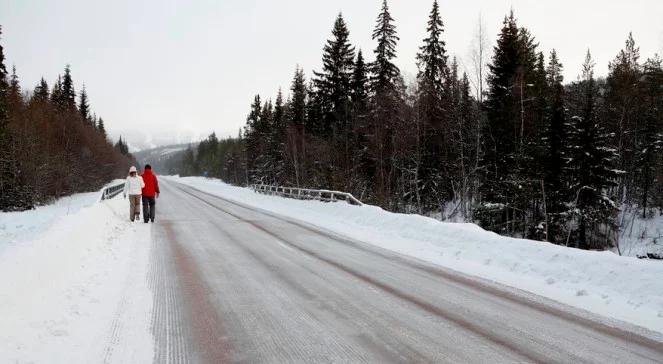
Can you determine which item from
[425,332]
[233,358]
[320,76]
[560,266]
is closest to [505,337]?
[425,332]

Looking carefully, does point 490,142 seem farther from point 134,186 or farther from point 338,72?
point 134,186

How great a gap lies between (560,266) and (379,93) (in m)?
25.3

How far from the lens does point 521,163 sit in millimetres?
25703

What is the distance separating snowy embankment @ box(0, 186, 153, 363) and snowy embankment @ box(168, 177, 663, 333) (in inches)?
219

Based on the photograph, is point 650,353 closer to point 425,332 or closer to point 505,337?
point 505,337

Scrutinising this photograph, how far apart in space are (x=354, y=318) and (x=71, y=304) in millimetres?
3395

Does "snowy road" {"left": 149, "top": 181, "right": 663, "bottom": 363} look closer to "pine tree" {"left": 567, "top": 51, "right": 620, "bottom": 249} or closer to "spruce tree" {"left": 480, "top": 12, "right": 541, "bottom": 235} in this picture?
"spruce tree" {"left": 480, "top": 12, "right": 541, "bottom": 235}

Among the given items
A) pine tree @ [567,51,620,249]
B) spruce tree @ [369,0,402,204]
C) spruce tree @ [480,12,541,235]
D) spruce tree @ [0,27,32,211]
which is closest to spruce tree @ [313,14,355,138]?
spruce tree @ [369,0,402,204]

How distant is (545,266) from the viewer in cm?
738

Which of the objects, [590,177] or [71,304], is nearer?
[71,304]

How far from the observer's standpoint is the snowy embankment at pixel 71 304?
12.1 ft

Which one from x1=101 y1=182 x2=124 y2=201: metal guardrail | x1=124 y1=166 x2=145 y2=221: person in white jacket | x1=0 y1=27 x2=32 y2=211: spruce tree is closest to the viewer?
x1=124 y1=166 x2=145 y2=221: person in white jacket

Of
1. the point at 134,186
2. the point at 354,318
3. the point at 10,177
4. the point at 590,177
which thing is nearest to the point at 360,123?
the point at 590,177

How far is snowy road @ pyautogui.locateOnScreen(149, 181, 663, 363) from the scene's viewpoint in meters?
3.88
